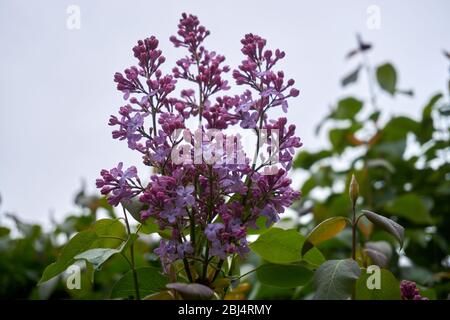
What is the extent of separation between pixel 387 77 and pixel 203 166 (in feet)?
5.39

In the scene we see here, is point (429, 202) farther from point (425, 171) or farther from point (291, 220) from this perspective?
point (291, 220)

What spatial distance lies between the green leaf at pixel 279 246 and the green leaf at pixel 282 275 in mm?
13

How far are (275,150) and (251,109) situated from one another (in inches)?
2.9

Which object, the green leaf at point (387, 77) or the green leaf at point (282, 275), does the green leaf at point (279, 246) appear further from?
the green leaf at point (387, 77)

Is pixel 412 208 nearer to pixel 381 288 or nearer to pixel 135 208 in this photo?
pixel 381 288

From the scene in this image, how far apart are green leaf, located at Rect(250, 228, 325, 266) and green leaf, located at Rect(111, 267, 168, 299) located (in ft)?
0.55

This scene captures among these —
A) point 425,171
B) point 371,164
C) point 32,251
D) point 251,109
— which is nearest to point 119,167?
point 251,109

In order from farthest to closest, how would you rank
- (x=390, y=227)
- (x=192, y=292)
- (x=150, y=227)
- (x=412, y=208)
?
1. (x=412, y=208)
2. (x=150, y=227)
3. (x=390, y=227)
4. (x=192, y=292)

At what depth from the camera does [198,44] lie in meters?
0.98

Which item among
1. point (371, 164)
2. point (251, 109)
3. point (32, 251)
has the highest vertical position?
point (251, 109)

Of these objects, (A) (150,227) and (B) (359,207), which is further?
(B) (359,207)

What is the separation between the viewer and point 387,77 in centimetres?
228

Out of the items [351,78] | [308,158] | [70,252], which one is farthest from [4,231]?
[351,78]
